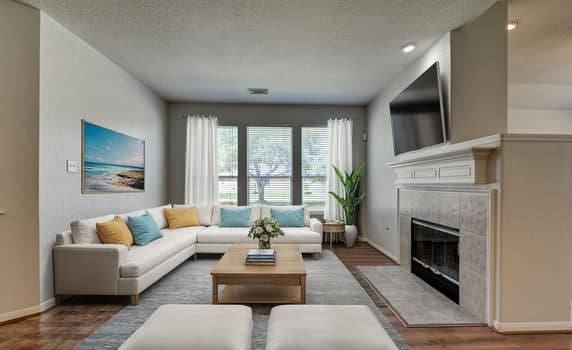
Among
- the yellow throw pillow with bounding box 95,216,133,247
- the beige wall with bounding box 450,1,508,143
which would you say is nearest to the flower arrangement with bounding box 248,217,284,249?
the yellow throw pillow with bounding box 95,216,133,247

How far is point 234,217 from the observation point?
5.18m

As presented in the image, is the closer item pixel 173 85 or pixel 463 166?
pixel 463 166

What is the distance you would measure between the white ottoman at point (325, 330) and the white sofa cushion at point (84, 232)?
2273 millimetres

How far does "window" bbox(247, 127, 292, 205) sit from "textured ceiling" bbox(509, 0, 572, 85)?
148 inches

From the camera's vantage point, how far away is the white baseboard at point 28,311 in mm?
2574

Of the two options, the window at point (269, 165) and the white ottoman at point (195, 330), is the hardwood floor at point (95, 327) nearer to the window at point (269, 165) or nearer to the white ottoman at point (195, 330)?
the white ottoman at point (195, 330)

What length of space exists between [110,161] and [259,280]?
2532 mm

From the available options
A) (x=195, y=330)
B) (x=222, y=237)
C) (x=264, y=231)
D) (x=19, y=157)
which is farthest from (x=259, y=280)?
(x=19, y=157)

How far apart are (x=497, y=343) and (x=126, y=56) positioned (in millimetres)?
4663

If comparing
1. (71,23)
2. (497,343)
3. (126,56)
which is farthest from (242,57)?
(497,343)

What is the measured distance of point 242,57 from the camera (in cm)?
380

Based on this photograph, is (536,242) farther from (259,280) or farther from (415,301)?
(259,280)

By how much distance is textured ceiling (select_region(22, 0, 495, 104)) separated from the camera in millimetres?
2703

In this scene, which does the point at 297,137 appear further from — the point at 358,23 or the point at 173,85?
the point at 358,23
